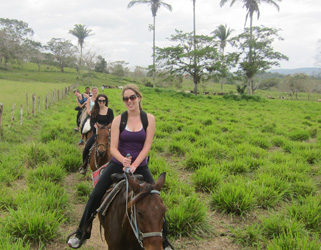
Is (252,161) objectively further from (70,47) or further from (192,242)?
(70,47)

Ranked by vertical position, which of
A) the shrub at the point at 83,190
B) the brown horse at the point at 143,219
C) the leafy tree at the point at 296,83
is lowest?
the shrub at the point at 83,190

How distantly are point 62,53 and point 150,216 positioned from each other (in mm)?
87887

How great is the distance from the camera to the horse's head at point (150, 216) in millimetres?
1843

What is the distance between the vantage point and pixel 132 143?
120 inches

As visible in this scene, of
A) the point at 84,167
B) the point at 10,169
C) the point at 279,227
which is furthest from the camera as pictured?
the point at 84,167

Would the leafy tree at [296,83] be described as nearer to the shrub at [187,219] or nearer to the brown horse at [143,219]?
the shrub at [187,219]

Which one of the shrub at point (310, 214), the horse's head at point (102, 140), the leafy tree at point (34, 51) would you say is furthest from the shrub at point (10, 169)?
the leafy tree at point (34, 51)

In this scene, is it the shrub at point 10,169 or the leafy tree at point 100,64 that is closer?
the shrub at point 10,169

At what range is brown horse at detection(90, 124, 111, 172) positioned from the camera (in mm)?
4801

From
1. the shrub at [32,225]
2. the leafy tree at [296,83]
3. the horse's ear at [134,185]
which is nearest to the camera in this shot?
the horse's ear at [134,185]

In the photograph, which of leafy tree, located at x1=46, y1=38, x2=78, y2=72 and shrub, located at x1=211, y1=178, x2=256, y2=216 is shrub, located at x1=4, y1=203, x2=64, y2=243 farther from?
leafy tree, located at x1=46, y1=38, x2=78, y2=72

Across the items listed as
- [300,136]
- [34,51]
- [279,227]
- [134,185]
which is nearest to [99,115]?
[134,185]

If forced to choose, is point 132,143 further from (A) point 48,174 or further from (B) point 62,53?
(B) point 62,53

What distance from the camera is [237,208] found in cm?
410
